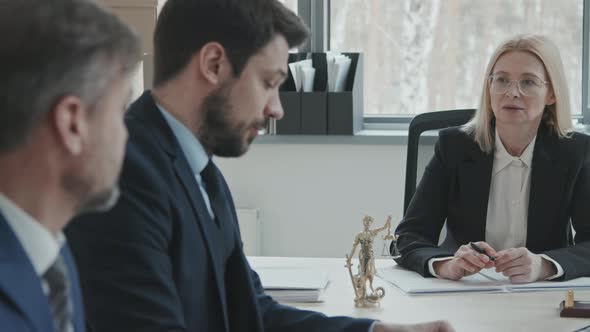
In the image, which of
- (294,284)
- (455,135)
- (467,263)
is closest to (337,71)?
(455,135)

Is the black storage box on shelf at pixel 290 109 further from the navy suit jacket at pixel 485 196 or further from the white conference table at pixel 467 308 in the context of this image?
the white conference table at pixel 467 308

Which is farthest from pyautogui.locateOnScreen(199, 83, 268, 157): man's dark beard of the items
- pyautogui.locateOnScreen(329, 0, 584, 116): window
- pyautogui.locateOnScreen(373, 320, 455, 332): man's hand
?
pyautogui.locateOnScreen(329, 0, 584, 116): window

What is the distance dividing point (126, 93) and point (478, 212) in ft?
6.06

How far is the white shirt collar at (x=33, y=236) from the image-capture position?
1028 mm

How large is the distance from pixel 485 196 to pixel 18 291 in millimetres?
1959

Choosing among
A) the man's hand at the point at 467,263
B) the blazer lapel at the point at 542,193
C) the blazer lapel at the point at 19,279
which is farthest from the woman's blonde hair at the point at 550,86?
the blazer lapel at the point at 19,279

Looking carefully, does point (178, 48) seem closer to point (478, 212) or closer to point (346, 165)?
point (478, 212)

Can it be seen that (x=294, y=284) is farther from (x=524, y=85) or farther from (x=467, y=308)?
(x=524, y=85)

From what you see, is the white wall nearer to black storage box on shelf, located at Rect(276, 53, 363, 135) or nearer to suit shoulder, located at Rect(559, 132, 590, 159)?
black storage box on shelf, located at Rect(276, 53, 363, 135)

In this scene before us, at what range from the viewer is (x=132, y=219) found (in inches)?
61.2

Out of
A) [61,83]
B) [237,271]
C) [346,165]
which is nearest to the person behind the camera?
[61,83]

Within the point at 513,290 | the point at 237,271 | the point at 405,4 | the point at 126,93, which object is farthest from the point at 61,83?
the point at 405,4

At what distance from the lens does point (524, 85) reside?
2.78 m

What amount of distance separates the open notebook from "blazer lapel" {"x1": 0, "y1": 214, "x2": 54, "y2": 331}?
1.30 meters
